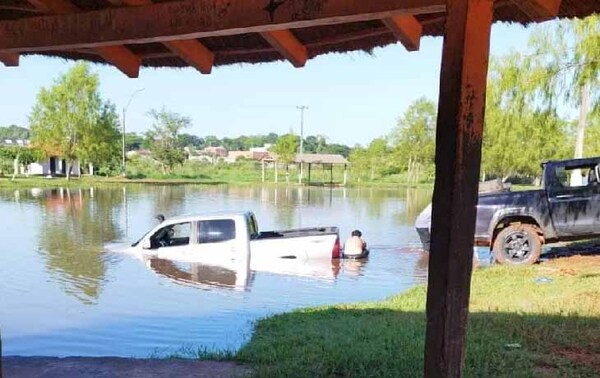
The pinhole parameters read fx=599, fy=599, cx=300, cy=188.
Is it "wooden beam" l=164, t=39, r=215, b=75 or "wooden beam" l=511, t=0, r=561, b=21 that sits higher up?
"wooden beam" l=511, t=0, r=561, b=21

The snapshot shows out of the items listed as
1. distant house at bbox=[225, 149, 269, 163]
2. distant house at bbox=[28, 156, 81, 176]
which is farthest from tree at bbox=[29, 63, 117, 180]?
distant house at bbox=[225, 149, 269, 163]

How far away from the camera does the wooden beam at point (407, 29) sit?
355 cm

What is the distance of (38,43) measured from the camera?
13.7 ft

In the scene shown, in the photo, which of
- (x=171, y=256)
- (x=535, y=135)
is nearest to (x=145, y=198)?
(x=171, y=256)

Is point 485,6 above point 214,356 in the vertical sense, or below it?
above

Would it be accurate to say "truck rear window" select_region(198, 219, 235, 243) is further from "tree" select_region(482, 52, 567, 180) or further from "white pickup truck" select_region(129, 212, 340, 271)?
"tree" select_region(482, 52, 567, 180)

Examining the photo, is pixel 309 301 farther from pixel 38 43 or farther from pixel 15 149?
pixel 15 149

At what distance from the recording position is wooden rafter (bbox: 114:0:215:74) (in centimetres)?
430

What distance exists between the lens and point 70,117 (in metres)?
55.2

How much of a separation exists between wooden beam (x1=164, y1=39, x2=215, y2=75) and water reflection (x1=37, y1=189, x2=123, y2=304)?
8.18 meters

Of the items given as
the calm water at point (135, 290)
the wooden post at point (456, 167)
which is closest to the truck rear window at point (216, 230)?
the calm water at point (135, 290)

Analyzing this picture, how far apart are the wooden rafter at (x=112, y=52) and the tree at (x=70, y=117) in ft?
176

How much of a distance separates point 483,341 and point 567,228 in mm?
7510

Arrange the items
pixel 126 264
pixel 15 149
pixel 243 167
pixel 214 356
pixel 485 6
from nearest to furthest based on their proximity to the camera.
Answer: pixel 485 6 → pixel 214 356 → pixel 126 264 → pixel 15 149 → pixel 243 167
